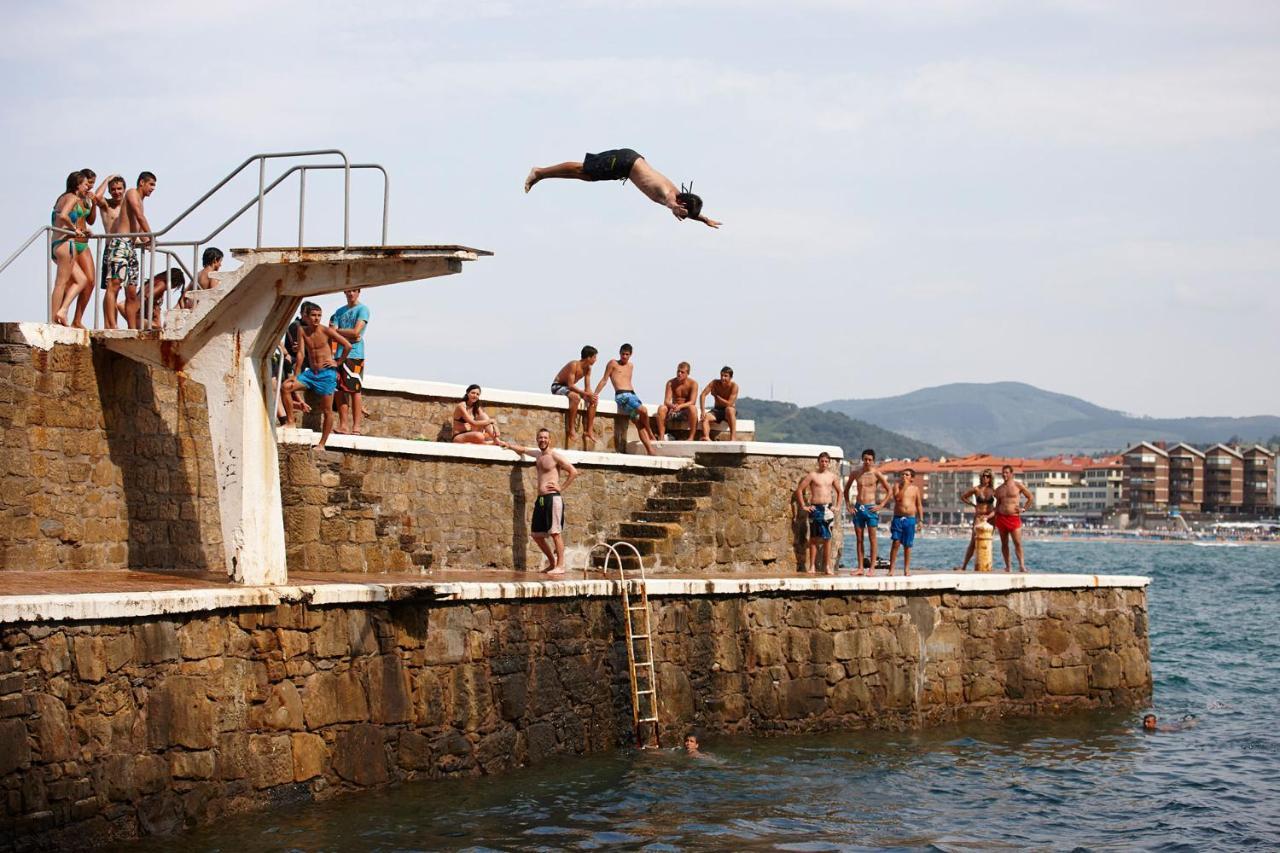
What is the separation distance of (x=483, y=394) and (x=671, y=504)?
8.73 feet

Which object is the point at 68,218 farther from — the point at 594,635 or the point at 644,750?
the point at 644,750

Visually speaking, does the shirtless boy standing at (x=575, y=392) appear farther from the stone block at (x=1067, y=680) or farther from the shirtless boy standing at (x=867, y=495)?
the stone block at (x=1067, y=680)

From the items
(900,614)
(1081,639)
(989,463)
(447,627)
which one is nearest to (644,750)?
(447,627)

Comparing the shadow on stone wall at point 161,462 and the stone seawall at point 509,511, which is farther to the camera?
the stone seawall at point 509,511

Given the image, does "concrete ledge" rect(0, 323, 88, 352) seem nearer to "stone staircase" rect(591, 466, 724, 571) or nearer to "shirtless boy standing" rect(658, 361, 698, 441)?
"stone staircase" rect(591, 466, 724, 571)

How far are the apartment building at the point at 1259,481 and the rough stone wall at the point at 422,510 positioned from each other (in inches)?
7377

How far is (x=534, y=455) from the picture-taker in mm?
18469

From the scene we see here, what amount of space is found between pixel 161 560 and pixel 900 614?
839 centimetres

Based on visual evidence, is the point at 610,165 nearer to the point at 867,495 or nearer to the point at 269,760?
the point at 269,760

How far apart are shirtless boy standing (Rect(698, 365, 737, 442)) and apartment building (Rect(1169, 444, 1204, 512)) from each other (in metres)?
178

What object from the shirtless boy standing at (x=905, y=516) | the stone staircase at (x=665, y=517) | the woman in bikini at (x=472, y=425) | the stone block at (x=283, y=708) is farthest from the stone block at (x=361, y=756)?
the shirtless boy standing at (x=905, y=516)

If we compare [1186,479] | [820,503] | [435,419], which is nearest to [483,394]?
[435,419]

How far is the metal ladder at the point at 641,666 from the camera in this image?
54.0 ft

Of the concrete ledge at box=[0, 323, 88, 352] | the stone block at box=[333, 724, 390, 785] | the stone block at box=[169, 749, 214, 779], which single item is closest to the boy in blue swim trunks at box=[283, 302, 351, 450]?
the concrete ledge at box=[0, 323, 88, 352]
